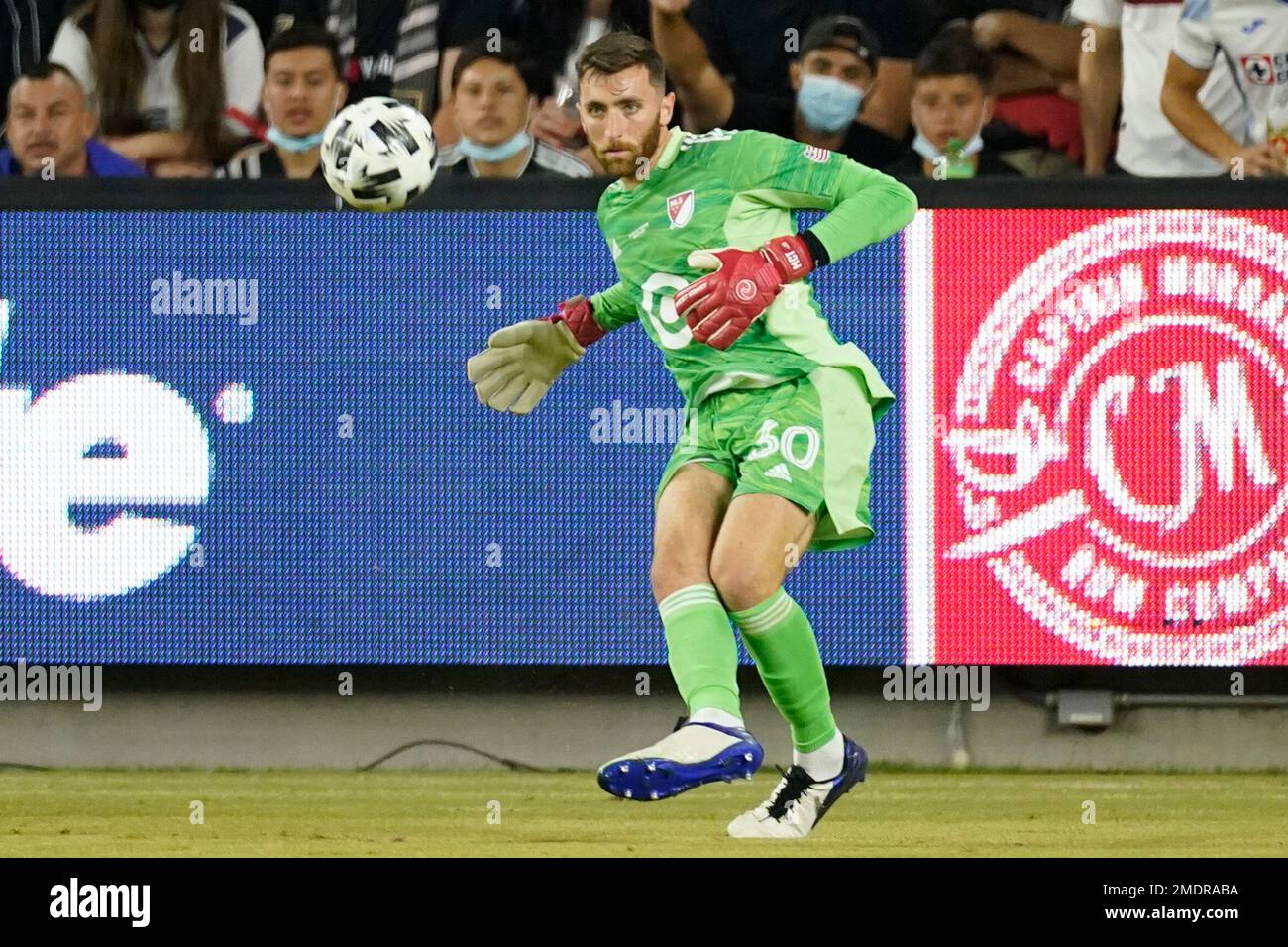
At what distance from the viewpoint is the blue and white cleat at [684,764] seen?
514 cm

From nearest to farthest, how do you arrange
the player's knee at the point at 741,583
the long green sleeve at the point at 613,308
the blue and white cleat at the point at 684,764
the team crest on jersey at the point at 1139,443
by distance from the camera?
the blue and white cleat at the point at 684,764 < the player's knee at the point at 741,583 < the long green sleeve at the point at 613,308 < the team crest on jersey at the point at 1139,443

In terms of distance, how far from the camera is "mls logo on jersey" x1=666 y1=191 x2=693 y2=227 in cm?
589

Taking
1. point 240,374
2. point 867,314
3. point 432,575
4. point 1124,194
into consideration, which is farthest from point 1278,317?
point 240,374

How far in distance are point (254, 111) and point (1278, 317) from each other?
4.00 meters

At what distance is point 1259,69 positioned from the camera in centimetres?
856

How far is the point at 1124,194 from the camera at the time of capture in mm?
8242

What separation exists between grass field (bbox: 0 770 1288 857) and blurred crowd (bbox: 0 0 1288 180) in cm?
A: 231

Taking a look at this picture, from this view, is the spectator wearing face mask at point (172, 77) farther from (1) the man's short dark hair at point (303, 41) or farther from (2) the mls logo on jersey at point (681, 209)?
(2) the mls logo on jersey at point (681, 209)

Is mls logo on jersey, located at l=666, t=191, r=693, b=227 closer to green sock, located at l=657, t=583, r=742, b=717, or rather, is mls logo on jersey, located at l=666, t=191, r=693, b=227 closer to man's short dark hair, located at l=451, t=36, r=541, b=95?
green sock, located at l=657, t=583, r=742, b=717

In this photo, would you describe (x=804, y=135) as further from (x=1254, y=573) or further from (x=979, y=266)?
(x=1254, y=573)

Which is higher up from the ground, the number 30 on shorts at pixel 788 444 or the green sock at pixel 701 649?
the number 30 on shorts at pixel 788 444

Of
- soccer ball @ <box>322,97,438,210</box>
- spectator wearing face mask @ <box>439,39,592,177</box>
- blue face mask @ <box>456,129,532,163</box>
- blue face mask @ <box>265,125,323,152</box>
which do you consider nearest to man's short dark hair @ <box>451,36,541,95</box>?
spectator wearing face mask @ <box>439,39,592,177</box>
